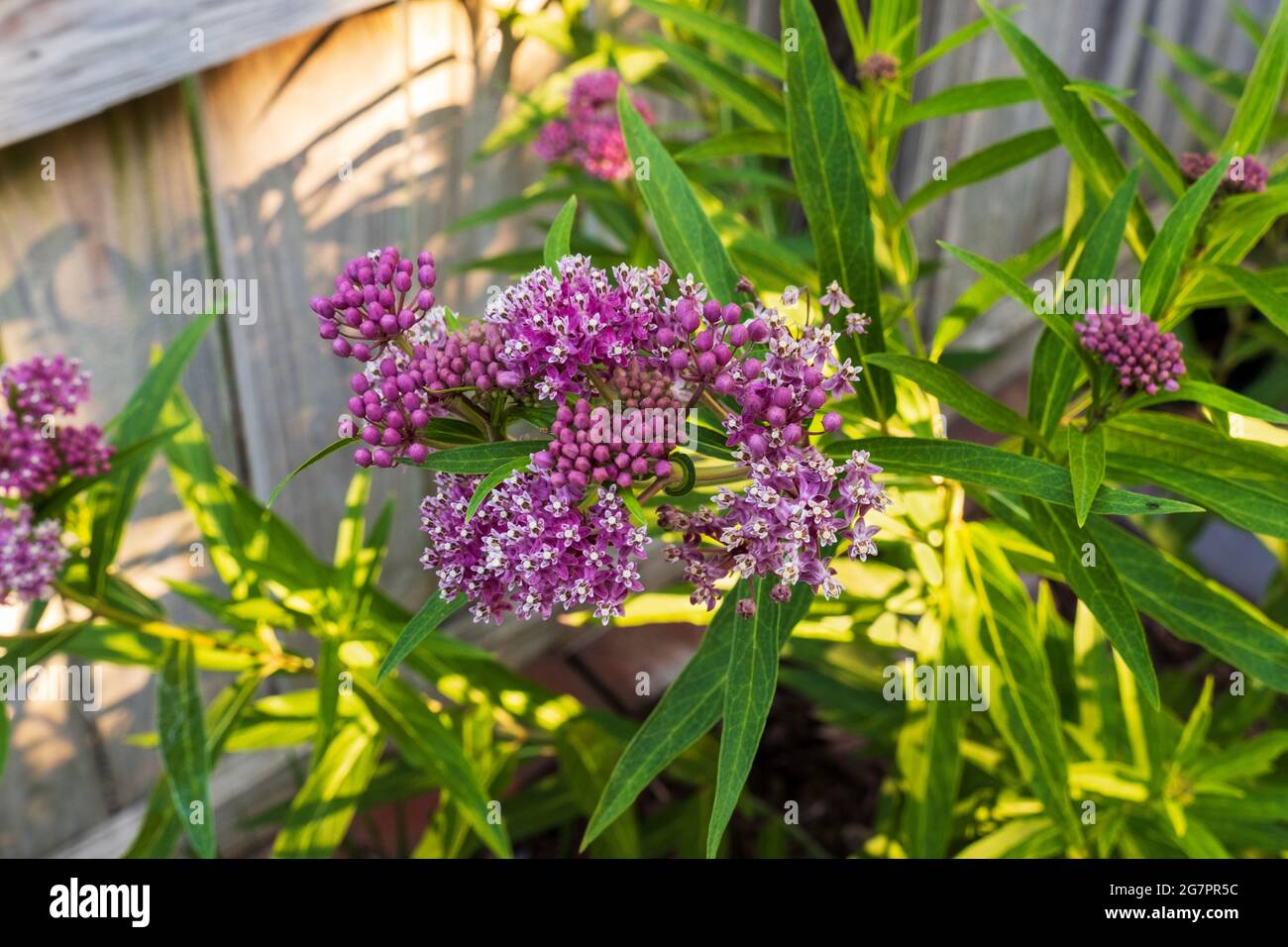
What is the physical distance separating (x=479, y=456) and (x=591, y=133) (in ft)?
4.32

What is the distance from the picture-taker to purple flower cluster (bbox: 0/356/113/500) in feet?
5.34

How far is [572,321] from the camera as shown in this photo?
1.11 m

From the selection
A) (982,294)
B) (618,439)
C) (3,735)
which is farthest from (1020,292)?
(3,735)

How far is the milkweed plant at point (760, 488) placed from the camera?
3.77ft

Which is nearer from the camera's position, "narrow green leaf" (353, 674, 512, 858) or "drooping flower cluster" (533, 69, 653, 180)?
"narrow green leaf" (353, 674, 512, 858)

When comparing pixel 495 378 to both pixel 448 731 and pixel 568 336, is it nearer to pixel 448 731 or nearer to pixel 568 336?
pixel 568 336

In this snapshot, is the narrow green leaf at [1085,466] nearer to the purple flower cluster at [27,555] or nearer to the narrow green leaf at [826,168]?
the narrow green leaf at [826,168]

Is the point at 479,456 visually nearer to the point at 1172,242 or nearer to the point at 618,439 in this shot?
the point at 618,439

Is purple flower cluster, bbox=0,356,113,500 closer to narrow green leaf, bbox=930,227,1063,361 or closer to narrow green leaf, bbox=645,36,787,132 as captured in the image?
narrow green leaf, bbox=645,36,787,132

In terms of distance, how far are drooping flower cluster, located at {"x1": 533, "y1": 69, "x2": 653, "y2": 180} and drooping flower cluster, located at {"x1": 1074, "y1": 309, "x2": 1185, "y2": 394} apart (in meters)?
1.14

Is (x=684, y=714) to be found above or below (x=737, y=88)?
below

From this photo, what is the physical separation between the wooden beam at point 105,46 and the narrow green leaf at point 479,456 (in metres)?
1.22

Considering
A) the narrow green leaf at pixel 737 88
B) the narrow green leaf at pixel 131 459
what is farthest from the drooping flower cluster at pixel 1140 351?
the narrow green leaf at pixel 131 459

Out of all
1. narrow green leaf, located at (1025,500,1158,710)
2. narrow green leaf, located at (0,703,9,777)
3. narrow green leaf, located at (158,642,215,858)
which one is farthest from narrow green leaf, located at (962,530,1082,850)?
narrow green leaf, located at (0,703,9,777)
